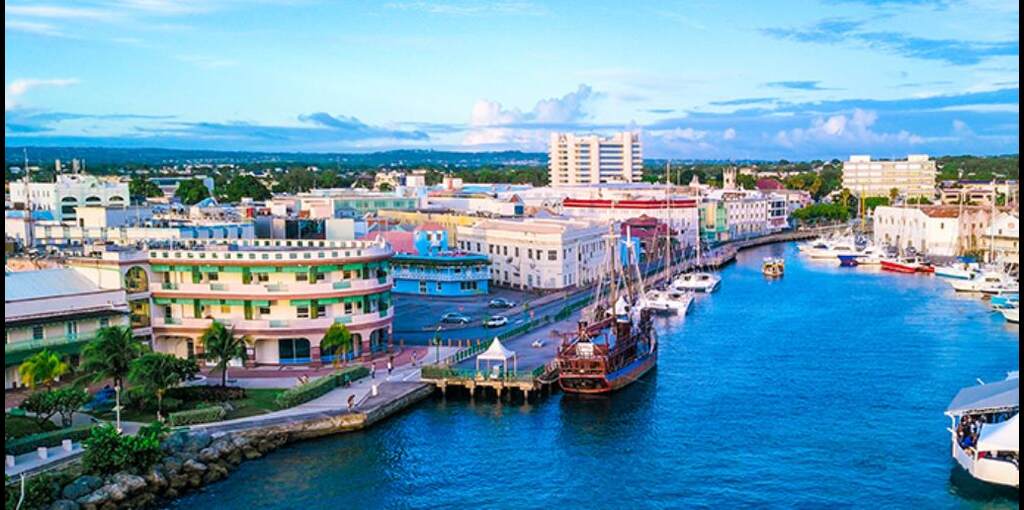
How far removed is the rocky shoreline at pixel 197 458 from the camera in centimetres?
2364

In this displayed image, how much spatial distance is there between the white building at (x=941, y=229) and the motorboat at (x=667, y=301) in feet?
109

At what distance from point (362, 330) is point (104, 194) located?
124 ft

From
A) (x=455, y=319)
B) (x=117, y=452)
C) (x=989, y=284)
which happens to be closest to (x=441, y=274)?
(x=455, y=319)

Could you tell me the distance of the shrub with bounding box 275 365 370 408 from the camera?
101 ft

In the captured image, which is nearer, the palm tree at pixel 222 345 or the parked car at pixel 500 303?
the palm tree at pixel 222 345

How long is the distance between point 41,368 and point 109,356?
1.76 m

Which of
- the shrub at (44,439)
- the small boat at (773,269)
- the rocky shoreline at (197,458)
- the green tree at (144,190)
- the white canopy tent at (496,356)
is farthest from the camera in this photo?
the green tree at (144,190)

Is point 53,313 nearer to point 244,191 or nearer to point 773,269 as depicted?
point 773,269

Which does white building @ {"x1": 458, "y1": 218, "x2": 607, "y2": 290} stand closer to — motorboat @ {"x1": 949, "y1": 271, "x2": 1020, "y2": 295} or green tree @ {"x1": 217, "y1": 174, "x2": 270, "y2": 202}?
motorboat @ {"x1": 949, "y1": 271, "x2": 1020, "y2": 295}

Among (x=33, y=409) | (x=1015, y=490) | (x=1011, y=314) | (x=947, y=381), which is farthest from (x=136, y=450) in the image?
(x=1011, y=314)

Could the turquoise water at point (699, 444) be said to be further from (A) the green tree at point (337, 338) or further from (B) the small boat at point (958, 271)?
(B) the small boat at point (958, 271)

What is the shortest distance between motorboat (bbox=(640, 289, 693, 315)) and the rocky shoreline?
24161mm

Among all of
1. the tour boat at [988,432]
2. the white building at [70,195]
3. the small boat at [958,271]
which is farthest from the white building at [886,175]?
the tour boat at [988,432]

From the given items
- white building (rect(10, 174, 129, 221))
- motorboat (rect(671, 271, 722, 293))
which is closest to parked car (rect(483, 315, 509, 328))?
motorboat (rect(671, 271, 722, 293))
